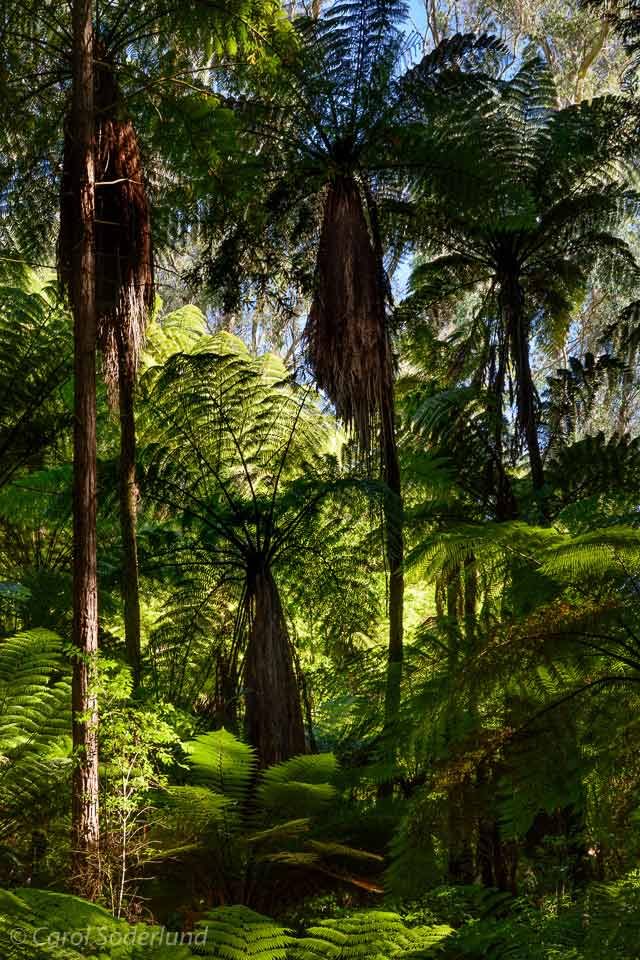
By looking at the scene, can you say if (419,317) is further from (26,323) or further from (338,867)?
(338,867)

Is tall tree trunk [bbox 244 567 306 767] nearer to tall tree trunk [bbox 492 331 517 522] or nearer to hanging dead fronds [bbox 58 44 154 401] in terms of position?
hanging dead fronds [bbox 58 44 154 401]

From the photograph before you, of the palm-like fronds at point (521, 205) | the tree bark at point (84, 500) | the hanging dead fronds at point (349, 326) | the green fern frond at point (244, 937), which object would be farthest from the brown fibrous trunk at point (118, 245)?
the green fern frond at point (244, 937)

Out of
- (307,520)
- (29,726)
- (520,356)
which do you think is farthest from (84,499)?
(520,356)

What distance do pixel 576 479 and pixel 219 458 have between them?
2957 mm

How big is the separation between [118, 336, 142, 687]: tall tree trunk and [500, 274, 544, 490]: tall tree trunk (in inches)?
116

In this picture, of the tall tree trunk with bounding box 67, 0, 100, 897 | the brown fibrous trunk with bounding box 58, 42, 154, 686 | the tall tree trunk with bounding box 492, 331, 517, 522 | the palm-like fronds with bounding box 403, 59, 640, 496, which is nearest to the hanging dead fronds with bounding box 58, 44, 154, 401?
the brown fibrous trunk with bounding box 58, 42, 154, 686

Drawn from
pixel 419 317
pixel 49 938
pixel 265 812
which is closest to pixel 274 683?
pixel 265 812

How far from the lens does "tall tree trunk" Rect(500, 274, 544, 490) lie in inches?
257

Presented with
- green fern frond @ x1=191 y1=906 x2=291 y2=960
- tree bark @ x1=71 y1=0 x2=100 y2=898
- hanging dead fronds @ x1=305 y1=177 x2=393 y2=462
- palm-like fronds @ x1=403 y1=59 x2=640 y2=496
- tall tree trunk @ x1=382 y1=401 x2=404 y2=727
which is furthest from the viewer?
palm-like fronds @ x1=403 y1=59 x2=640 y2=496

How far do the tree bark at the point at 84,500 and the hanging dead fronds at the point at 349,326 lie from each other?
1.75 m

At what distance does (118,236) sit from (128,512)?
5.06ft

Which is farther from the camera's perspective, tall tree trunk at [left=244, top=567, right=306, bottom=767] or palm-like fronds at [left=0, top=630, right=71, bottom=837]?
tall tree trunk at [left=244, top=567, right=306, bottom=767]

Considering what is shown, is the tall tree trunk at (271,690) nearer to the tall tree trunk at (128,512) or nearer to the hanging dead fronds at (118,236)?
the tall tree trunk at (128,512)

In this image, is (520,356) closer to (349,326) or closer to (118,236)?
(349,326)
